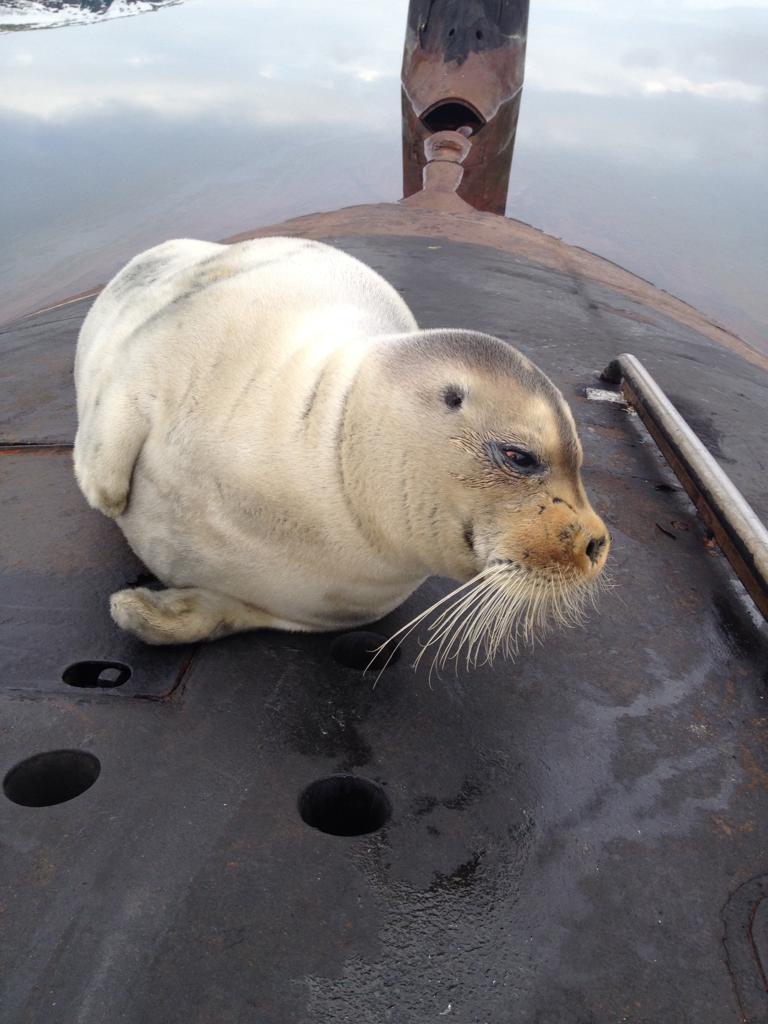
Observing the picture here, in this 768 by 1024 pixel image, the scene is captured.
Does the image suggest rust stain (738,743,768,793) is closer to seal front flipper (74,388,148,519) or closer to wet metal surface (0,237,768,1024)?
wet metal surface (0,237,768,1024)

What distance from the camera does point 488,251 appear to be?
563 centimetres

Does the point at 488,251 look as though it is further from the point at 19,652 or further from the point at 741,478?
the point at 19,652

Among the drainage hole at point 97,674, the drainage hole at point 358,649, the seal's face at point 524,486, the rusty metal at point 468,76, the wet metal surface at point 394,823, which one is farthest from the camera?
the rusty metal at point 468,76

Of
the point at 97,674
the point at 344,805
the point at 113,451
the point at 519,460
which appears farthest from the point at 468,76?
the point at 344,805

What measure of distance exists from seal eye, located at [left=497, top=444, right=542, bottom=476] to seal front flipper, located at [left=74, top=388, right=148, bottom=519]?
905 mm

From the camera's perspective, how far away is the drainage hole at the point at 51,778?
1.69 meters

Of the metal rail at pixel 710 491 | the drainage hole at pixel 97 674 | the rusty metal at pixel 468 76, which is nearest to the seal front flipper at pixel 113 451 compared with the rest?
the drainage hole at pixel 97 674

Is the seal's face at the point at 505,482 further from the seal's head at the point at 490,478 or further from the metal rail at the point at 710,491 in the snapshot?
the metal rail at the point at 710,491

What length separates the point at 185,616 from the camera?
2.02 meters

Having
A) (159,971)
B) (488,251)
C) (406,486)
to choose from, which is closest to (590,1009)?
(159,971)

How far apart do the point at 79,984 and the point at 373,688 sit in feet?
2.71

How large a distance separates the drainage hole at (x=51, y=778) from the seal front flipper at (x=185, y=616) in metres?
0.33

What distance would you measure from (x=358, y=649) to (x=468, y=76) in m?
6.68

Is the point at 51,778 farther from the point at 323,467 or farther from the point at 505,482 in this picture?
the point at 505,482
